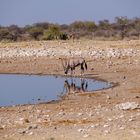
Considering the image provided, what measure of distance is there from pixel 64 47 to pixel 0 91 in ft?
51.0

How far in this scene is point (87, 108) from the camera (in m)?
17.0

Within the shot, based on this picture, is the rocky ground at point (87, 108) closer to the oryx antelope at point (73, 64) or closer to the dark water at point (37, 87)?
the oryx antelope at point (73, 64)

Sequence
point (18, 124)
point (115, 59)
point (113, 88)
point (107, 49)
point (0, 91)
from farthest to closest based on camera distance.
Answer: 1. point (107, 49)
2. point (115, 59)
3. point (0, 91)
4. point (113, 88)
5. point (18, 124)

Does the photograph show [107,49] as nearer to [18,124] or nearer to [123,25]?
[18,124]

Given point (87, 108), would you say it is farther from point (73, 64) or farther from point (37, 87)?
point (73, 64)

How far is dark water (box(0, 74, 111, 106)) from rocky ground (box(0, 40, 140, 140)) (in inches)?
39.6

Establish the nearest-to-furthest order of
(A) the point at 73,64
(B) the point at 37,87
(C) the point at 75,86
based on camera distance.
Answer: (C) the point at 75,86 < (B) the point at 37,87 < (A) the point at 73,64

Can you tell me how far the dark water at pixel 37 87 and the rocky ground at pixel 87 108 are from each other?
101 centimetres

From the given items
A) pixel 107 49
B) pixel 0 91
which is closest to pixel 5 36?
pixel 107 49

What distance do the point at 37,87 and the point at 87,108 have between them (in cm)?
812

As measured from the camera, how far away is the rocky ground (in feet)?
42.5

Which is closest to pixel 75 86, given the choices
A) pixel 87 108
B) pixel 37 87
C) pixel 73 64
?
pixel 37 87

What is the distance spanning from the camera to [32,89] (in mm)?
24281

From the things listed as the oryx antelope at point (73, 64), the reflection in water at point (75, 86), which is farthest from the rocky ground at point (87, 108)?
the reflection in water at point (75, 86)
